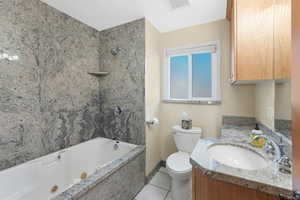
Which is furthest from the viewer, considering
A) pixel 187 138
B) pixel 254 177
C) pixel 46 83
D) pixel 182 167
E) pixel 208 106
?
pixel 208 106

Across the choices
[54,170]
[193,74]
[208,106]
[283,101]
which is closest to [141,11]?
[193,74]

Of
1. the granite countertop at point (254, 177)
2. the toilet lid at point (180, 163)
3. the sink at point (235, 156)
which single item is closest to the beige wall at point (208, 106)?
the toilet lid at point (180, 163)

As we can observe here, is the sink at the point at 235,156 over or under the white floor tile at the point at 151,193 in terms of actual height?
over

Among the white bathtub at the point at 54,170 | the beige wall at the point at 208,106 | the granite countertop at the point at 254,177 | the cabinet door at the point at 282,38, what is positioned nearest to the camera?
the granite countertop at the point at 254,177

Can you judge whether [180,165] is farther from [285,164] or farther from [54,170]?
[54,170]

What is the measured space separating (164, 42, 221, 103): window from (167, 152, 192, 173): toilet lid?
86 cm

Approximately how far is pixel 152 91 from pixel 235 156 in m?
1.34

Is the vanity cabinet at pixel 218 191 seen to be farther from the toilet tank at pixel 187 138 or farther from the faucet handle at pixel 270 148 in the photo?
the toilet tank at pixel 187 138

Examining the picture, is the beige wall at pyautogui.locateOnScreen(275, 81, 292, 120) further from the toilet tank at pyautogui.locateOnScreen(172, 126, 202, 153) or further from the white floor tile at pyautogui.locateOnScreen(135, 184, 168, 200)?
the white floor tile at pyautogui.locateOnScreen(135, 184, 168, 200)

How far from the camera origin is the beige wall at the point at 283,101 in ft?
2.93

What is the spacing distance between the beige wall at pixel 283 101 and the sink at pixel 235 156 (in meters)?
0.35

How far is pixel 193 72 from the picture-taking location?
2141 mm

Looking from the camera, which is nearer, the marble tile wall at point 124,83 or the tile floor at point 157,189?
the tile floor at point 157,189

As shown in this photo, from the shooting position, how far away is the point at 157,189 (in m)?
1.75
